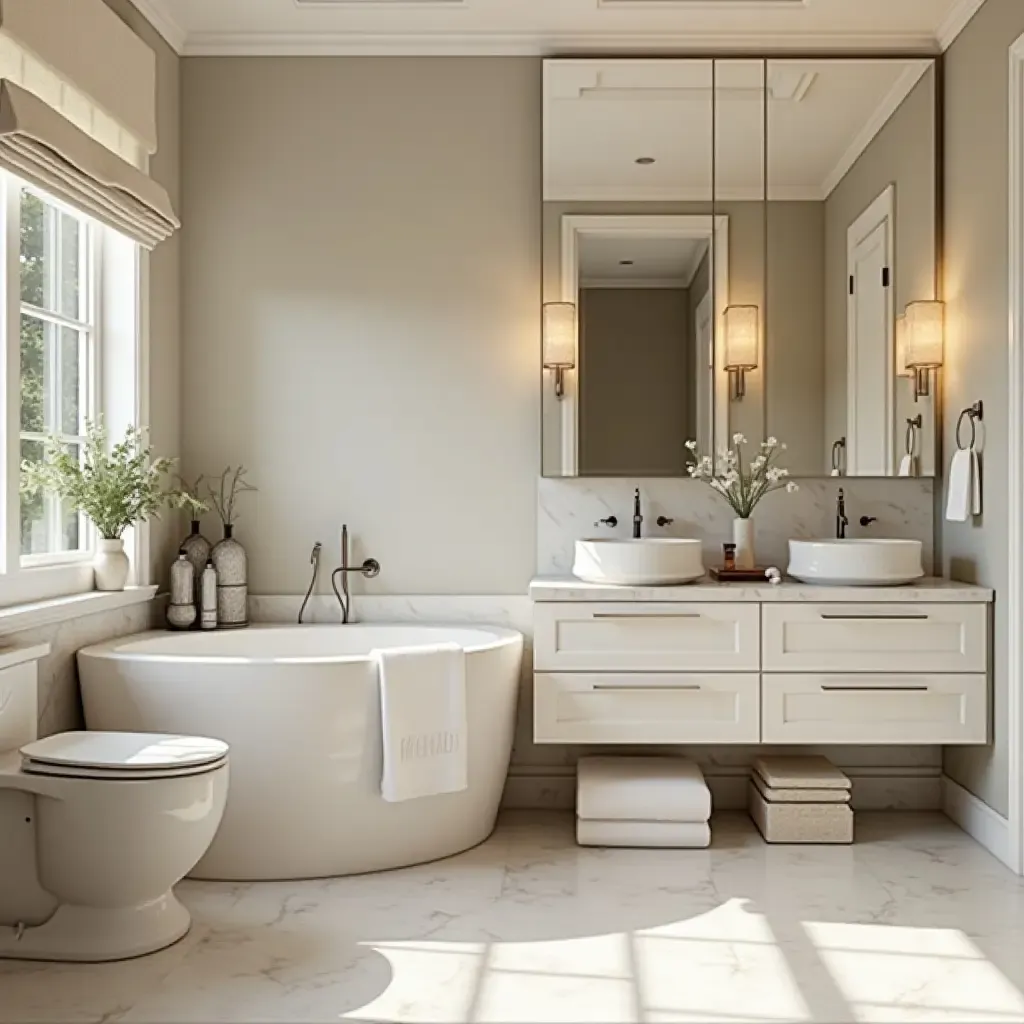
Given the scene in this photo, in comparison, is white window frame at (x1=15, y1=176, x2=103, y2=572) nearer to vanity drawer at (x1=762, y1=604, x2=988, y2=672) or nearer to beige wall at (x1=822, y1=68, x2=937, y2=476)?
vanity drawer at (x1=762, y1=604, x2=988, y2=672)

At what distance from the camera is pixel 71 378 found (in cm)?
342

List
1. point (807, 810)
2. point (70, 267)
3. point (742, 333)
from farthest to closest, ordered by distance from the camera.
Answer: point (742, 333) < point (807, 810) < point (70, 267)

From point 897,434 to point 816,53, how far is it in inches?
51.2

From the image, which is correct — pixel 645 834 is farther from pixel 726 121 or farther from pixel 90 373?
pixel 726 121

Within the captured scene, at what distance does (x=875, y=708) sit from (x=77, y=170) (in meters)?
2.66

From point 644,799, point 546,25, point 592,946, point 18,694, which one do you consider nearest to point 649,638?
point 644,799

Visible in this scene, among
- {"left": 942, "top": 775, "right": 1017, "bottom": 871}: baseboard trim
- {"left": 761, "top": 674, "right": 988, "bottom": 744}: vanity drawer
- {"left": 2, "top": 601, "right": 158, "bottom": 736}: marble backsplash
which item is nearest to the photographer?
{"left": 2, "top": 601, "right": 158, "bottom": 736}: marble backsplash

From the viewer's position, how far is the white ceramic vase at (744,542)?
3.76m

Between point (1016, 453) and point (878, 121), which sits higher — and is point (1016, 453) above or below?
below

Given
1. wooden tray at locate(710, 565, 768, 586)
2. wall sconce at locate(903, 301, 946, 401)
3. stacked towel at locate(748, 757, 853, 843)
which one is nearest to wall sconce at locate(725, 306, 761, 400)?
wall sconce at locate(903, 301, 946, 401)

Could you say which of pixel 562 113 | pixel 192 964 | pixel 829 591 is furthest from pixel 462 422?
Result: pixel 192 964

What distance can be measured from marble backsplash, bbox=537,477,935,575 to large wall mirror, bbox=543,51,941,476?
124 mm

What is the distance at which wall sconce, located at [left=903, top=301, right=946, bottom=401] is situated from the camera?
3.75 m

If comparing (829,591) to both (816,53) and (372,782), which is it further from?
(816,53)
